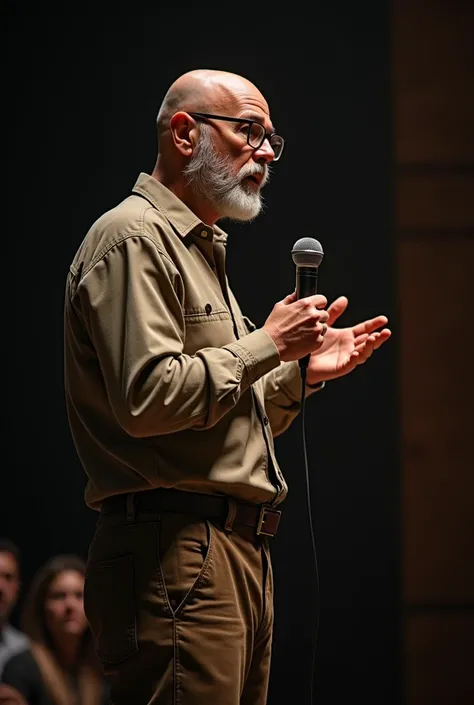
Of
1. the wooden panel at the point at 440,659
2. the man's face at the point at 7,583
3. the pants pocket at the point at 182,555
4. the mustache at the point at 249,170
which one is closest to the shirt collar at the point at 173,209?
the mustache at the point at 249,170

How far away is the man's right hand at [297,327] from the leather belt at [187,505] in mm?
268

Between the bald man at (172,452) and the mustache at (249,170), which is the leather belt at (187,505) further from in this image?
the mustache at (249,170)

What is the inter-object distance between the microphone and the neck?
0.62ft

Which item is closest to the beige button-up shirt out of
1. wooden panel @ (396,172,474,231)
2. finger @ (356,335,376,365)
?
finger @ (356,335,376,365)

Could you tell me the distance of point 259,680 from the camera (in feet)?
5.94

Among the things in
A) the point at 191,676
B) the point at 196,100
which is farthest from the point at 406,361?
the point at 191,676

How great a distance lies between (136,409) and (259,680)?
59 centimetres

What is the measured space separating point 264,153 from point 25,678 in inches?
70.8

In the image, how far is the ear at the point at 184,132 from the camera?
1890 mm

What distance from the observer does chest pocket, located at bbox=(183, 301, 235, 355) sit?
1742mm

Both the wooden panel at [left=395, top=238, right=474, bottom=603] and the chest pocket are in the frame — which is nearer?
the chest pocket

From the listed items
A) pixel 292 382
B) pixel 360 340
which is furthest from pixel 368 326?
pixel 292 382

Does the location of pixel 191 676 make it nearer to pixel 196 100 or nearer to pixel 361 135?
pixel 196 100

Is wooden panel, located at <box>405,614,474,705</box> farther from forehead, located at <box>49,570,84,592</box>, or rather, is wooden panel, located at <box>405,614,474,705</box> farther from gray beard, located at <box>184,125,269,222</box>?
gray beard, located at <box>184,125,269,222</box>
